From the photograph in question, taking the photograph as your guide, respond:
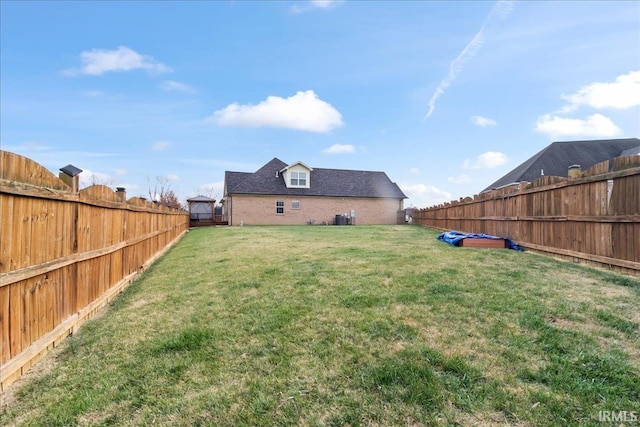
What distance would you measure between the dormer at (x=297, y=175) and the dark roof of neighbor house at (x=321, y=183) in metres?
0.41

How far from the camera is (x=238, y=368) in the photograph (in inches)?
96.3

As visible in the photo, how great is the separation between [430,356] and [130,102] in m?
18.2

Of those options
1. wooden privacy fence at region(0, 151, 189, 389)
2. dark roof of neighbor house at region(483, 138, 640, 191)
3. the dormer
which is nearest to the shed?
the dormer

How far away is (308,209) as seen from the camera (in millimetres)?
26656

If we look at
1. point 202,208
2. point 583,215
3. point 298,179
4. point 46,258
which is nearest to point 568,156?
point 298,179

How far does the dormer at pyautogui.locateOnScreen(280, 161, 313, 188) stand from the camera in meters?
26.4

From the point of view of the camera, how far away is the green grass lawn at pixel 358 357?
75.2 inches

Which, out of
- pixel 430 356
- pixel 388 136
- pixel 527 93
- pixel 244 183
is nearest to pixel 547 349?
pixel 430 356

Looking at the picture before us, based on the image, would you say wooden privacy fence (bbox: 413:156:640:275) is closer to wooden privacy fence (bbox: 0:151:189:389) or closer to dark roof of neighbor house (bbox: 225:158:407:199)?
wooden privacy fence (bbox: 0:151:189:389)

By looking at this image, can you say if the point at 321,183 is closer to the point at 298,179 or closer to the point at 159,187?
the point at 298,179

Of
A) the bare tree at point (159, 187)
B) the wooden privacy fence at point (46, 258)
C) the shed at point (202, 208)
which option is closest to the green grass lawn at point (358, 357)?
the wooden privacy fence at point (46, 258)

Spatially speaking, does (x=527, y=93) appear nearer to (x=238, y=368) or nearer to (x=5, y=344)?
(x=238, y=368)

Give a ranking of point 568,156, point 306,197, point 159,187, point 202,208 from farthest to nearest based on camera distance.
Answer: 1. point 159,187
2. point 202,208
3. point 306,197
4. point 568,156

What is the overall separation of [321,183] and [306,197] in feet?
7.35
